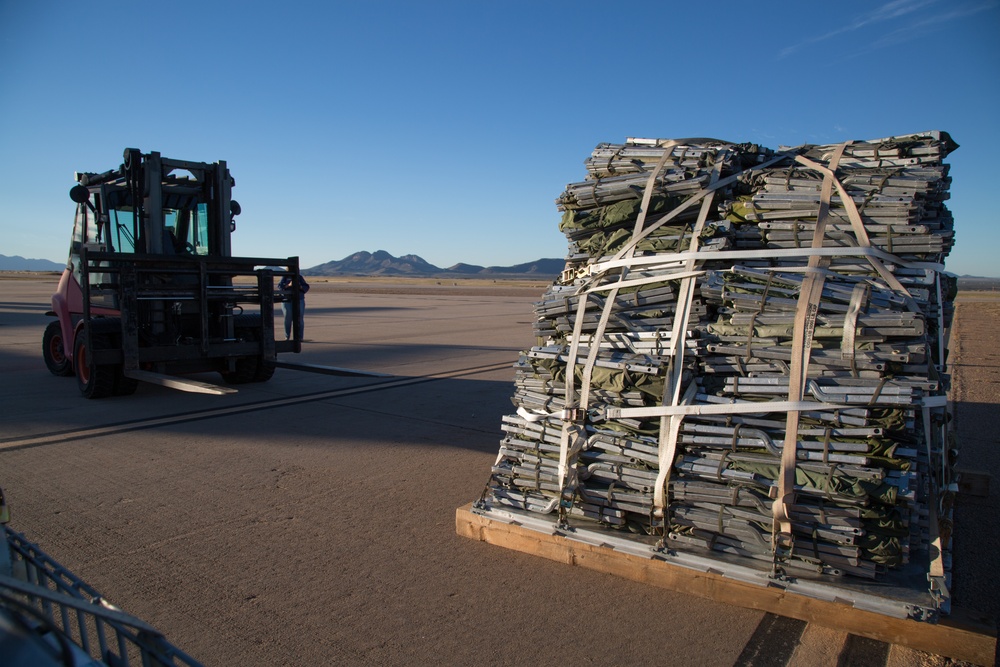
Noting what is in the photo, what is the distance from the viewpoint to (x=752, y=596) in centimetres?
393

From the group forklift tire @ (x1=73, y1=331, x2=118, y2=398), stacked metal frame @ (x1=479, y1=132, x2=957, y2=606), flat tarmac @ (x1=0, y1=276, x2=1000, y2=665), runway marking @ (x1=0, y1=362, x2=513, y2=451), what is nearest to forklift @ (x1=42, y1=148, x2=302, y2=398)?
forklift tire @ (x1=73, y1=331, x2=118, y2=398)

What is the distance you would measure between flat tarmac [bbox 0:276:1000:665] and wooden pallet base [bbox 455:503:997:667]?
0.23 ft

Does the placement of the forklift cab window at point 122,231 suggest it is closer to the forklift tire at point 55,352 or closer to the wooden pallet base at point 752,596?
the forklift tire at point 55,352

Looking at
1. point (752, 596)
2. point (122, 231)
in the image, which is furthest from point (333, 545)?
point (122, 231)

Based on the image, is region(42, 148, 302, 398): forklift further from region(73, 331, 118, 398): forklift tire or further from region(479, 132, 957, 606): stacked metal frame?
region(479, 132, 957, 606): stacked metal frame

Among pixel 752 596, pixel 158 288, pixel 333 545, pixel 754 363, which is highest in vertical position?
pixel 158 288

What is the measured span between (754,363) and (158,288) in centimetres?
874

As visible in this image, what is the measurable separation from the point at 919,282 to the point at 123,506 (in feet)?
19.0

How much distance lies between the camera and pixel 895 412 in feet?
12.5

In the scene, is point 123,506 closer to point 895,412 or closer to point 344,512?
point 344,512

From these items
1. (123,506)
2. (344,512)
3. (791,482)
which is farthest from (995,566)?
(123,506)

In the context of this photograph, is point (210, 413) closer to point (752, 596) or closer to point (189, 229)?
point (189, 229)

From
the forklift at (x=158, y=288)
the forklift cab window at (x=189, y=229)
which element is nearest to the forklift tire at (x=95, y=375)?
the forklift at (x=158, y=288)

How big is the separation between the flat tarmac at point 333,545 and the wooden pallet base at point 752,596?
7cm
